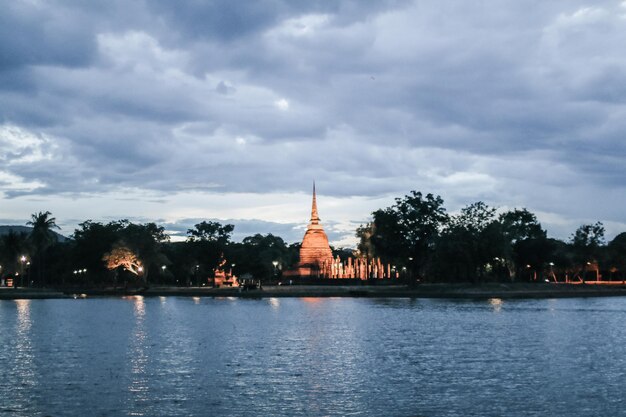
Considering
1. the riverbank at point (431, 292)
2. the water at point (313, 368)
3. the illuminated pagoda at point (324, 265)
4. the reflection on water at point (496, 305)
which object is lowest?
the water at point (313, 368)

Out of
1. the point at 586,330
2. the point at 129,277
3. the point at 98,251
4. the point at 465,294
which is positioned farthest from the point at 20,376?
the point at 129,277

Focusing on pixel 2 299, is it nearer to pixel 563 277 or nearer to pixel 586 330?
pixel 586 330

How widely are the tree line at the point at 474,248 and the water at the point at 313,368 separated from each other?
50.8 meters

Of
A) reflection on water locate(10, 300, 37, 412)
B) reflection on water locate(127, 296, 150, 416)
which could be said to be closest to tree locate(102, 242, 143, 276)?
reflection on water locate(10, 300, 37, 412)

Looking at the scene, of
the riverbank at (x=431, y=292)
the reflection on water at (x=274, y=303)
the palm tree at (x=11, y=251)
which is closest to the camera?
the reflection on water at (x=274, y=303)

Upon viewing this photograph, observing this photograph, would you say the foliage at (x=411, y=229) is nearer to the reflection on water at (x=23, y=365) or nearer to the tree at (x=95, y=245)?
the tree at (x=95, y=245)

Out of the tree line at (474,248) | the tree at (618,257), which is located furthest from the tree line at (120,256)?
the tree at (618,257)

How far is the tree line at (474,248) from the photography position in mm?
114438

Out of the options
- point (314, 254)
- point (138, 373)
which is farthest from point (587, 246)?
point (138, 373)

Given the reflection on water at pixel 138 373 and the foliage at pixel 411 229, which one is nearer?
the reflection on water at pixel 138 373

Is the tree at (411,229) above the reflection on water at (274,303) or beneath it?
above

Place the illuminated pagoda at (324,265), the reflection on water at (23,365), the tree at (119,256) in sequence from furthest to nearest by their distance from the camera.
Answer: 1. the illuminated pagoda at (324,265)
2. the tree at (119,256)
3. the reflection on water at (23,365)

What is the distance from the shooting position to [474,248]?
11331 cm

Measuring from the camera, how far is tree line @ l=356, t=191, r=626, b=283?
114 metres
